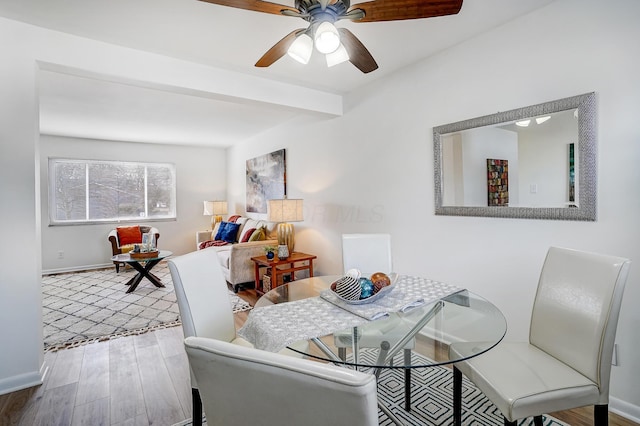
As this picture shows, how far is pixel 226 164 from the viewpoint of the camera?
7.12 metres

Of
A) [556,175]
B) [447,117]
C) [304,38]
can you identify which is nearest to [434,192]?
[447,117]

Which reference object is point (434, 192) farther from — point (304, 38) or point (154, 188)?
point (154, 188)

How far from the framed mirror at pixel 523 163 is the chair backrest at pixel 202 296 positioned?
1.81 m

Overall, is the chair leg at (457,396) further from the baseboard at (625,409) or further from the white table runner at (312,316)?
the baseboard at (625,409)

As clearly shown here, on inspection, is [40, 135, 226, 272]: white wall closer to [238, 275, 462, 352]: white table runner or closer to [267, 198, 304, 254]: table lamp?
[267, 198, 304, 254]: table lamp

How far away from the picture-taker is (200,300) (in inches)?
61.8

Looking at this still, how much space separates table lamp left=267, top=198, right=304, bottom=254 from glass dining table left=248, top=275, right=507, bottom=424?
235cm

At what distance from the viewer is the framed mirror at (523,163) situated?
183 centimetres

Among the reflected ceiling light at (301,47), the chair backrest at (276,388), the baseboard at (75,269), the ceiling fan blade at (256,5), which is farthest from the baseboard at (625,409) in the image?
the baseboard at (75,269)

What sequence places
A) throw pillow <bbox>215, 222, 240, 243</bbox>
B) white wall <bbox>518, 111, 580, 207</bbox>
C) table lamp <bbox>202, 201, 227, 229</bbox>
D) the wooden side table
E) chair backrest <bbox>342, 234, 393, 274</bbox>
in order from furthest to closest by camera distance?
table lamp <bbox>202, 201, 227, 229</bbox> → throw pillow <bbox>215, 222, 240, 243</bbox> → the wooden side table → chair backrest <bbox>342, 234, 393, 274</bbox> → white wall <bbox>518, 111, 580, 207</bbox>

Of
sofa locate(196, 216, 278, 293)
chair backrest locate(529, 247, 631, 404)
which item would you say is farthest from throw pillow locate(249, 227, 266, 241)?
chair backrest locate(529, 247, 631, 404)

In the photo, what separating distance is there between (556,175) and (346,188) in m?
2.05

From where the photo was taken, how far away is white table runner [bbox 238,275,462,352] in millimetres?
1250

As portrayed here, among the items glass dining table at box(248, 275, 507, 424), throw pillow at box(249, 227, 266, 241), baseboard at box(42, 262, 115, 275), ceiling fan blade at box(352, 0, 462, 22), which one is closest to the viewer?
glass dining table at box(248, 275, 507, 424)
